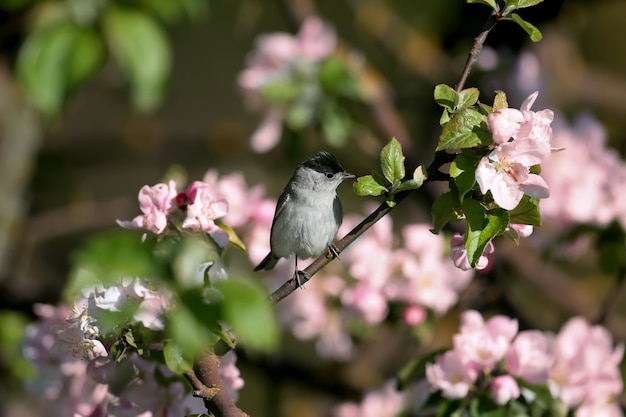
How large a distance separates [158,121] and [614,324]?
1.85m

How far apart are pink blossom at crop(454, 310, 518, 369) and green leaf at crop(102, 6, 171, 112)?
581 millimetres

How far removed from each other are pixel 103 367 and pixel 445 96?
0.53 m

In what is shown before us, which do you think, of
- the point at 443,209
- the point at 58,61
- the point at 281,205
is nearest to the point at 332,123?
the point at 281,205

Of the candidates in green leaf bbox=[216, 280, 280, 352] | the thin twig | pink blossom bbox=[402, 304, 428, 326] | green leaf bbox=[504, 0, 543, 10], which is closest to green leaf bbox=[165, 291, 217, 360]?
green leaf bbox=[216, 280, 280, 352]

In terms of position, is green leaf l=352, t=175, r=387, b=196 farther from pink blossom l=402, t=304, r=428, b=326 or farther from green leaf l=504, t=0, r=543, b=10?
pink blossom l=402, t=304, r=428, b=326

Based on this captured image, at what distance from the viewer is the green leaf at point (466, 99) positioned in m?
0.98

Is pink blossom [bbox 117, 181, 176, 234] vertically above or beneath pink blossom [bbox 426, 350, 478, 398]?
above

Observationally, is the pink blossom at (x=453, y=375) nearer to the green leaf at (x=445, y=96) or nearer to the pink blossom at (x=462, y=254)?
the pink blossom at (x=462, y=254)

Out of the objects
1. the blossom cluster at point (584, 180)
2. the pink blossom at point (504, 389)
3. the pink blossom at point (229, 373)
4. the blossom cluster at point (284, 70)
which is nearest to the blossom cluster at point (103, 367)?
the pink blossom at point (229, 373)

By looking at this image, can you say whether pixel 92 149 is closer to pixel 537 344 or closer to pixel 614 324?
pixel 614 324

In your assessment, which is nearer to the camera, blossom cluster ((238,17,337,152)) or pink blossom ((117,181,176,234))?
A: pink blossom ((117,181,176,234))

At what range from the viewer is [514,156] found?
95 cm

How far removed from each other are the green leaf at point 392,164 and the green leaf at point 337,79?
3.09ft

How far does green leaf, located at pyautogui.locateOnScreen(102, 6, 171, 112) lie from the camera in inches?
52.1
